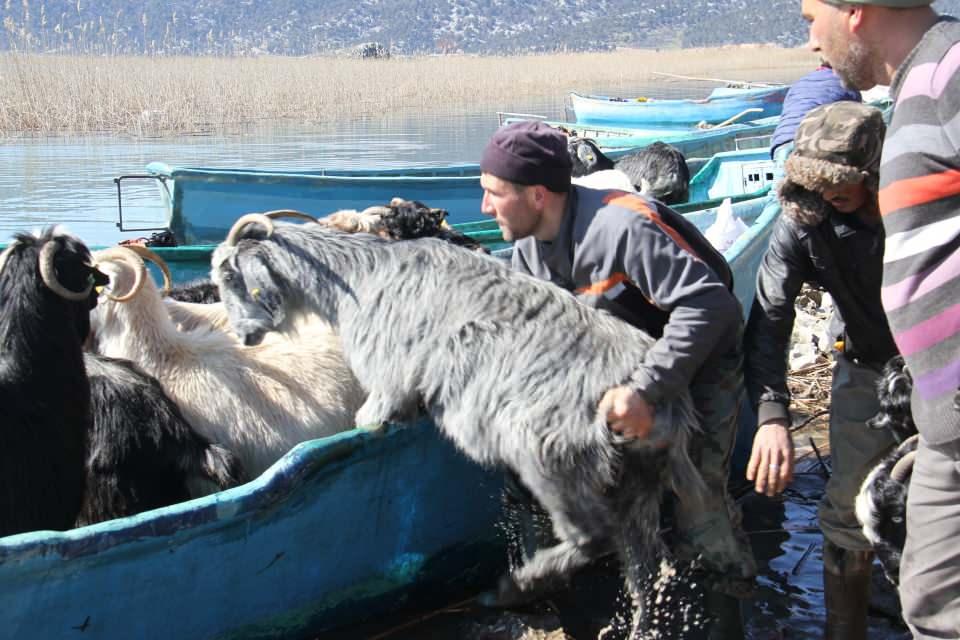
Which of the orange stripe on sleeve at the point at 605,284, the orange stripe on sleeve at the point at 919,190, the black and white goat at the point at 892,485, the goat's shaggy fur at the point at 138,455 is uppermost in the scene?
the orange stripe on sleeve at the point at 919,190

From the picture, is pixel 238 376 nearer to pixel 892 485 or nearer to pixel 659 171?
pixel 892 485

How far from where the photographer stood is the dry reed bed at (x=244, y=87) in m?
21.6

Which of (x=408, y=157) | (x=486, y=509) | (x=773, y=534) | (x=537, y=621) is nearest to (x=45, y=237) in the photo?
(x=486, y=509)

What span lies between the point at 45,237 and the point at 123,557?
4.31ft

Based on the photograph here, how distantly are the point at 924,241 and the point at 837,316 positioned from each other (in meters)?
1.60

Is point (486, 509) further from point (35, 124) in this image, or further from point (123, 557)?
point (35, 124)

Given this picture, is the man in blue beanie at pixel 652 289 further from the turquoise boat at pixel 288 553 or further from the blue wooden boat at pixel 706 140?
the blue wooden boat at pixel 706 140

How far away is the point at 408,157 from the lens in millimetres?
19062

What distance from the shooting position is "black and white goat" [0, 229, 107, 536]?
3.75 metres

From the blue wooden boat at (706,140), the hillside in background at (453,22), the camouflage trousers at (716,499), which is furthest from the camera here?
the hillside in background at (453,22)

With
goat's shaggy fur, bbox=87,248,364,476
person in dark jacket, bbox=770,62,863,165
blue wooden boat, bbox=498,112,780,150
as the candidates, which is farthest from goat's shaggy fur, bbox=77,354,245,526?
blue wooden boat, bbox=498,112,780,150

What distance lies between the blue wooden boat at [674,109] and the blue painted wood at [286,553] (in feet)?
59.1

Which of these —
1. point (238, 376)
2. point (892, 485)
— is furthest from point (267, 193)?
point (892, 485)

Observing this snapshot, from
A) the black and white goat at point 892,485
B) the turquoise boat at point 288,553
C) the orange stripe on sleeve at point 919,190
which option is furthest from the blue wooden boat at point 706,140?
the orange stripe on sleeve at point 919,190
